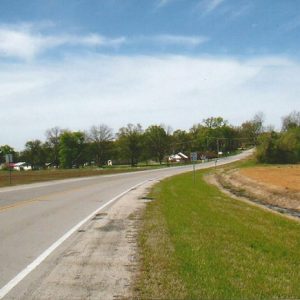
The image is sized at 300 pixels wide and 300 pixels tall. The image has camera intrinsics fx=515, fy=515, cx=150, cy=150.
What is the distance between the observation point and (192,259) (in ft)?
29.7

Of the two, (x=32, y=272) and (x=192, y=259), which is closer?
(x=32, y=272)

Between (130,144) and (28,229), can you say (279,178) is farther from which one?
(130,144)

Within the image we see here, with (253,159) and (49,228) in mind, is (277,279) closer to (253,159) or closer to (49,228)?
(49,228)

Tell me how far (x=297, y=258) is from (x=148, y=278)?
327cm

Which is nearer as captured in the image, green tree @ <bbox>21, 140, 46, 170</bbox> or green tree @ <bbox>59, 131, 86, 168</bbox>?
green tree @ <bbox>59, 131, 86, 168</bbox>

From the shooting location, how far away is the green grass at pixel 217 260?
276 inches

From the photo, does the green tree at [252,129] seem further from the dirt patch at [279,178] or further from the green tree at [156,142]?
the dirt patch at [279,178]

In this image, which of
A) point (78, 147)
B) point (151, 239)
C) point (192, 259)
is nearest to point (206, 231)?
point (151, 239)

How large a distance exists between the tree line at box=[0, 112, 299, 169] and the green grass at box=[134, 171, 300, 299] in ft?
320

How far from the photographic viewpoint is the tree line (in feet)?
462

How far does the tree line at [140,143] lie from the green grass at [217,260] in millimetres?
97493

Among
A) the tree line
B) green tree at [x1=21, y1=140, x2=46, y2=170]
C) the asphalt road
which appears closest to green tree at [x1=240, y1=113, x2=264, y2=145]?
the tree line

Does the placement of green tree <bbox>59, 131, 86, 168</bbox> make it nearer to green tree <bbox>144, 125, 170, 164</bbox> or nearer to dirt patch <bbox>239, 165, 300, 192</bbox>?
green tree <bbox>144, 125, 170, 164</bbox>

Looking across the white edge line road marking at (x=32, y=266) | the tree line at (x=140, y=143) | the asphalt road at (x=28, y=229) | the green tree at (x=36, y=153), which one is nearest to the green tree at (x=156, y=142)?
the tree line at (x=140, y=143)
